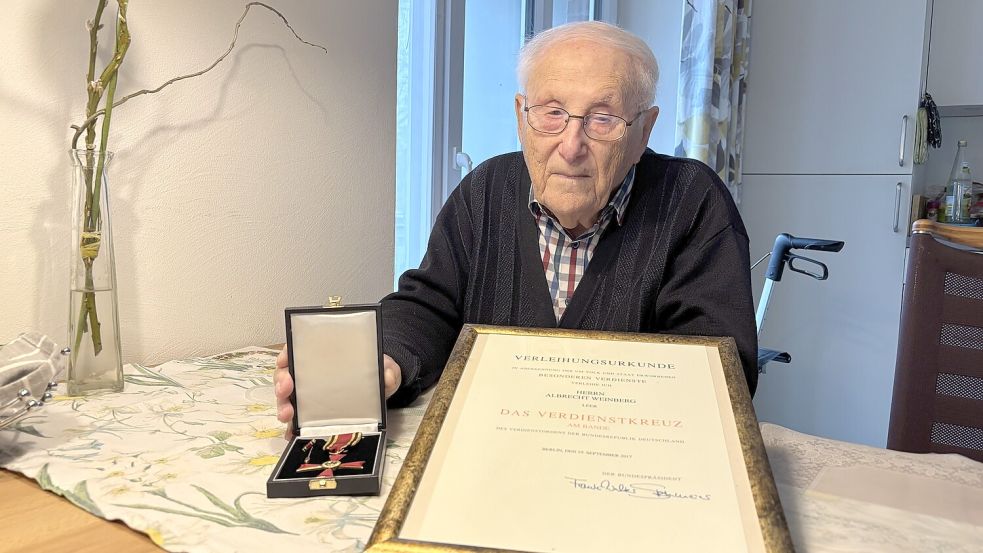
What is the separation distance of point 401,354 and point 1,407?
45 cm

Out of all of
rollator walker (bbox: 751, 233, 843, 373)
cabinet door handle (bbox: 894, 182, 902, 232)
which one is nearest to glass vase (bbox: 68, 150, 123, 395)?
rollator walker (bbox: 751, 233, 843, 373)

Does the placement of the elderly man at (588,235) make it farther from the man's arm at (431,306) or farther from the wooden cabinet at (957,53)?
the wooden cabinet at (957,53)

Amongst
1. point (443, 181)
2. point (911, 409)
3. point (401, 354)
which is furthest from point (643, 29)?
point (401, 354)

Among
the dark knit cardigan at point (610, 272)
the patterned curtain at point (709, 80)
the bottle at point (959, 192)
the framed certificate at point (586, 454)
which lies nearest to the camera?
the framed certificate at point (586, 454)

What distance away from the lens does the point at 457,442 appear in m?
0.57

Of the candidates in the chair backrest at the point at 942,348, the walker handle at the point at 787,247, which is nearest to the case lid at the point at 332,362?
the chair backrest at the point at 942,348

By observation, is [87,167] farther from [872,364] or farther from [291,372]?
[872,364]

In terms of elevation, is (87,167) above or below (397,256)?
above

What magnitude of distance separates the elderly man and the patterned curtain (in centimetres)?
145

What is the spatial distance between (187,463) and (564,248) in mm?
722

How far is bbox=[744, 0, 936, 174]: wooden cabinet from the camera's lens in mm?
2709

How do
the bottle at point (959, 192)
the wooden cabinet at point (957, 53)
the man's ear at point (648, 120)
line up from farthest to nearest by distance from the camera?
the bottle at point (959, 192) → the wooden cabinet at point (957, 53) → the man's ear at point (648, 120)

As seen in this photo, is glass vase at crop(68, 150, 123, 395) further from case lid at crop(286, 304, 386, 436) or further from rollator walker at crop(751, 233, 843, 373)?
rollator walker at crop(751, 233, 843, 373)

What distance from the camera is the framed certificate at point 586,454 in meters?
0.47
